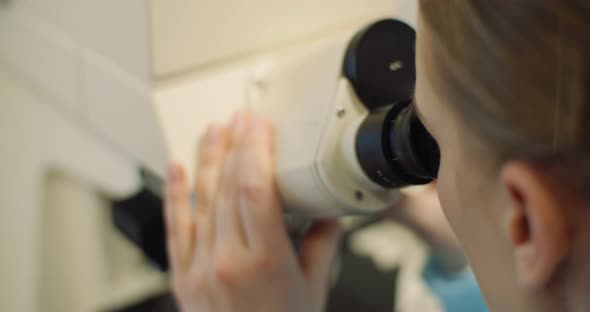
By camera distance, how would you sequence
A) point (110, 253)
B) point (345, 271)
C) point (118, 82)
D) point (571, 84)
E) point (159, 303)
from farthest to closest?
point (159, 303) < point (110, 253) < point (345, 271) < point (118, 82) < point (571, 84)

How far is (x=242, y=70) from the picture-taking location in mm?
558

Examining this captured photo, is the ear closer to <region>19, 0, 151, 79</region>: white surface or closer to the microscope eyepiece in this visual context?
the microscope eyepiece

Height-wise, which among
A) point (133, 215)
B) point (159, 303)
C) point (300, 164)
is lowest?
point (159, 303)

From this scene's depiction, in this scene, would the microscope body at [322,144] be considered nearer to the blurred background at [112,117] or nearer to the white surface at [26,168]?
the blurred background at [112,117]

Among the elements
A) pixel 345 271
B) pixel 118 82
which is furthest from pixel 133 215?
pixel 345 271

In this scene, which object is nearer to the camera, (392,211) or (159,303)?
(392,211)

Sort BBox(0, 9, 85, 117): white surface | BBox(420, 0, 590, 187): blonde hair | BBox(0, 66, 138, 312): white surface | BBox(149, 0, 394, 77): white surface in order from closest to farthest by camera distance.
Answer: BBox(420, 0, 590, 187): blonde hair < BBox(149, 0, 394, 77): white surface < BBox(0, 9, 85, 117): white surface < BBox(0, 66, 138, 312): white surface

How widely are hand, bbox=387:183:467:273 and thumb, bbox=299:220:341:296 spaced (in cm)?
8

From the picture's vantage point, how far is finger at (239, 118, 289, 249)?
0.47 metres

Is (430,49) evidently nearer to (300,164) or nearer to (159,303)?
(300,164)

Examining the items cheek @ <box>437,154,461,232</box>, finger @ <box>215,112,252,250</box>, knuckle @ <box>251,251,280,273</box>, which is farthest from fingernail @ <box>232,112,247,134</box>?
cheek @ <box>437,154,461,232</box>

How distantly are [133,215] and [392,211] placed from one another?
0.25 m

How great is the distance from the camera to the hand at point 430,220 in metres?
0.58

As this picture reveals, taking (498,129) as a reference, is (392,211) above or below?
below
